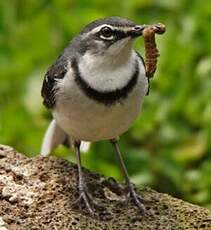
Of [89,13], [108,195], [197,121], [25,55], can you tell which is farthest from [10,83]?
[108,195]

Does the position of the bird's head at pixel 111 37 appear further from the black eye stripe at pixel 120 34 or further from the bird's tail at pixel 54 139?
the bird's tail at pixel 54 139

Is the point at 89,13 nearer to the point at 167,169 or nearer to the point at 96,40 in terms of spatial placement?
the point at 167,169

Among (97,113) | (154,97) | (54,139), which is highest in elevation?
(154,97)

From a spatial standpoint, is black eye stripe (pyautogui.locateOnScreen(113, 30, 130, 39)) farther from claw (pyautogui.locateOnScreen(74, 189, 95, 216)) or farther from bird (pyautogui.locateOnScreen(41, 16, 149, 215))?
claw (pyautogui.locateOnScreen(74, 189, 95, 216))

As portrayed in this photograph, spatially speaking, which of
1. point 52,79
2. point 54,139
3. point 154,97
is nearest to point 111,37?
point 52,79

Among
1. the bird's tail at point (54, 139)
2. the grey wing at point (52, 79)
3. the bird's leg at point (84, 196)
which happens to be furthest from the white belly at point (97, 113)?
the bird's tail at point (54, 139)

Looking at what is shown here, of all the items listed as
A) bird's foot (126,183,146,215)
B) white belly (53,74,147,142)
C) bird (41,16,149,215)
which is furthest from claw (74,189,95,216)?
white belly (53,74,147,142)

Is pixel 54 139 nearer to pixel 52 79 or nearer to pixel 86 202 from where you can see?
pixel 52 79
